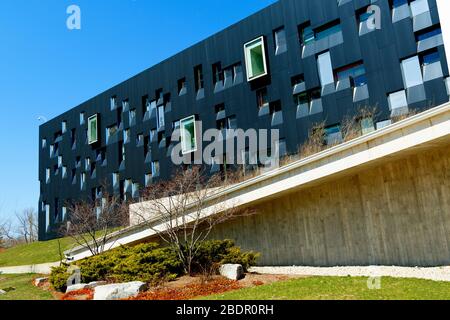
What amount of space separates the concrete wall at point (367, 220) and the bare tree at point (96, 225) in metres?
8.19

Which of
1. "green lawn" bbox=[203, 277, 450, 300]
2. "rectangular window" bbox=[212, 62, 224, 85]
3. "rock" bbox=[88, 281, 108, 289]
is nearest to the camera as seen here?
"green lawn" bbox=[203, 277, 450, 300]

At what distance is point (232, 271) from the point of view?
47.0 feet

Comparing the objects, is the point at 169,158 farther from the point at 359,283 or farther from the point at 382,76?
the point at 359,283

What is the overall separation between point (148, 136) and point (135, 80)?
5869 millimetres

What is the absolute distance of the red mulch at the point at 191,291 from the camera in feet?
39.5

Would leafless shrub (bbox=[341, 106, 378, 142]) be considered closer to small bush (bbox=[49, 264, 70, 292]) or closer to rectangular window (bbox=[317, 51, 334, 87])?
rectangular window (bbox=[317, 51, 334, 87])

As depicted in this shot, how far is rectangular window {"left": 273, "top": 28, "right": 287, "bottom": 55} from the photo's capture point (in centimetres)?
2902

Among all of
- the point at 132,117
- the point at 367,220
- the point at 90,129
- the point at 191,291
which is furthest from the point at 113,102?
the point at 191,291

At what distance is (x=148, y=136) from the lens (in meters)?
38.7

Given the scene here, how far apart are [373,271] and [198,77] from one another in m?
23.8

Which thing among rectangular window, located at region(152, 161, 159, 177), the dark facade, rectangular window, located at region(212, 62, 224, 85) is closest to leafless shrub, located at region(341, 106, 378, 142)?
the dark facade

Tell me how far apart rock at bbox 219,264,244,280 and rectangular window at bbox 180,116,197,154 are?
19.6 metres

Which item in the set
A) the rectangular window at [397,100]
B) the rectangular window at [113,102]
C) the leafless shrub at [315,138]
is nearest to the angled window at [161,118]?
the rectangular window at [113,102]

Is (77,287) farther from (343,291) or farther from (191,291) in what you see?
(343,291)
